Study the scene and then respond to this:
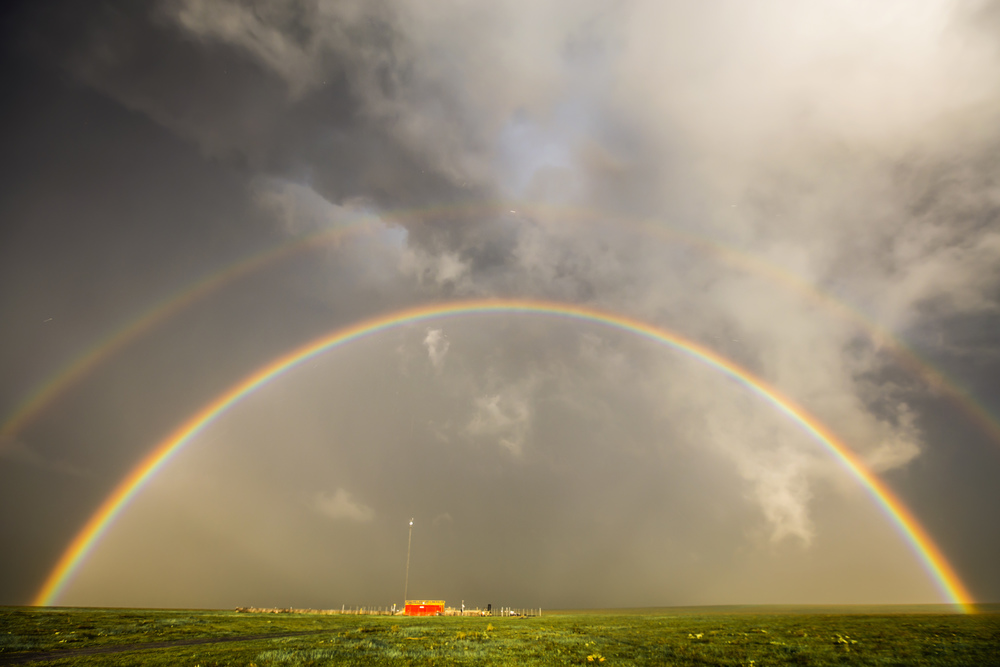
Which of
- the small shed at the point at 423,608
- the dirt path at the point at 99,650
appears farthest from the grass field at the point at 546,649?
the small shed at the point at 423,608

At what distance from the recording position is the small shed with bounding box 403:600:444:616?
9262 centimetres

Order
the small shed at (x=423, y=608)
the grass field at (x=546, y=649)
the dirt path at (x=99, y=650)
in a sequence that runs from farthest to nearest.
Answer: the small shed at (x=423, y=608) < the dirt path at (x=99, y=650) < the grass field at (x=546, y=649)

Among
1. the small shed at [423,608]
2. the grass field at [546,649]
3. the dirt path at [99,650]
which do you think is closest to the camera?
the grass field at [546,649]

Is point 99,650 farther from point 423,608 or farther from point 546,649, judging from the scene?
point 423,608

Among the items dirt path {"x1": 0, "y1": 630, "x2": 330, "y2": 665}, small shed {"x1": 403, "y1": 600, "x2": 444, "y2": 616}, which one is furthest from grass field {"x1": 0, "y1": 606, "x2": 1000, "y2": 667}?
small shed {"x1": 403, "y1": 600, "x2": 444, "y2": 616}

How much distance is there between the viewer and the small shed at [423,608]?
9262cm

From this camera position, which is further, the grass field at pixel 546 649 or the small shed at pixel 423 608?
the small shed at pixel 423 608

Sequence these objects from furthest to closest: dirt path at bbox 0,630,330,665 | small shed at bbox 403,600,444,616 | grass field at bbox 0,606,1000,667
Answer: small shed at bbox 403,600,444,616
dirt path at bbox 0,630,330,665
grass field at bbox 0,606,1000,667

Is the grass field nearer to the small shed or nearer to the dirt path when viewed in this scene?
the dirt path

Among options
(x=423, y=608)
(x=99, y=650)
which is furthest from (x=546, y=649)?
(x=423, y=608)

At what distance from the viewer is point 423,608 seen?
92625 mm

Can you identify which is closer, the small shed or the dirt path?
the dirt path

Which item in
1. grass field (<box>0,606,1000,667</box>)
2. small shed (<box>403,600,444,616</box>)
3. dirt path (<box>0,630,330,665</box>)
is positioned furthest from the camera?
small shed (<box>403,600,444,616</box>)

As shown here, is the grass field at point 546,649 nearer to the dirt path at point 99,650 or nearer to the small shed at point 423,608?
the dirt path at point 99,650
